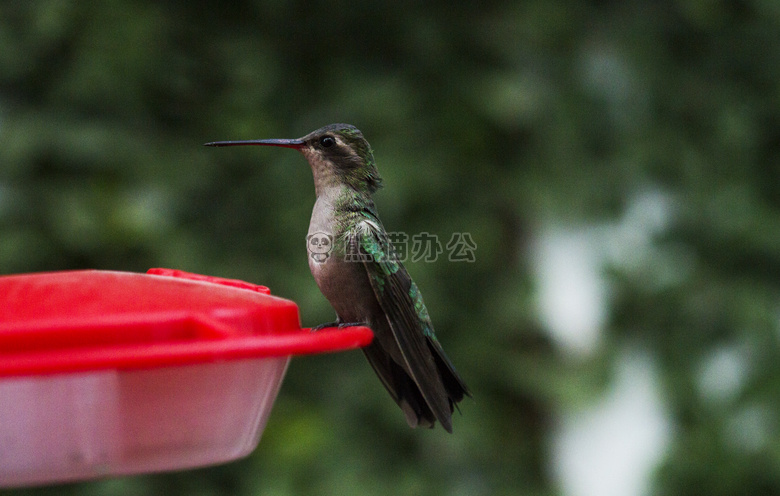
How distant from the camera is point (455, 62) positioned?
11.6ft

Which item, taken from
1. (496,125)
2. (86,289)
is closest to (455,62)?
(496,125)

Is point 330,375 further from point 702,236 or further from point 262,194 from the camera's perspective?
point 702,236

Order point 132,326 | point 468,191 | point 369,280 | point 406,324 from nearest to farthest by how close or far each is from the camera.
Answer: point 132,326
point 406,324
point 369,280
point 468,191

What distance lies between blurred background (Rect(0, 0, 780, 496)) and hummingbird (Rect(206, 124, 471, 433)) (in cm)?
96

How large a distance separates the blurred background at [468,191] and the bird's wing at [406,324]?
3.73 feet

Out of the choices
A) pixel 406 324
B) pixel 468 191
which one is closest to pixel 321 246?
pixel 406 324

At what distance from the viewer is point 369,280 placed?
191 centimetres

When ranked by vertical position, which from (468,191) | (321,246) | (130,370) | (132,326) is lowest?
(468,191)

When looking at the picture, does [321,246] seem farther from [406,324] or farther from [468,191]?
[468,191]

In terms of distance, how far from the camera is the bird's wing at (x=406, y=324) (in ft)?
5.64

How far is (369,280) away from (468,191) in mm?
1602

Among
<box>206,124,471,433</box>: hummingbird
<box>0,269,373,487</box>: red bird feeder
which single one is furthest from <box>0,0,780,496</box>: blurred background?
<box>0,269,373,487</box>: red bird feeder

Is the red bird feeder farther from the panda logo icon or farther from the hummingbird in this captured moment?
the panda logo icon

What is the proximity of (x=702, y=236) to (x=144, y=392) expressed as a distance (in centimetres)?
279
